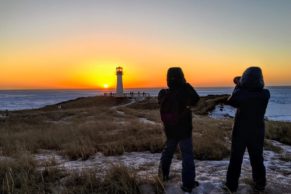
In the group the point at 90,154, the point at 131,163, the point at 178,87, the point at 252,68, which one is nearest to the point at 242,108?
the point at 252,68

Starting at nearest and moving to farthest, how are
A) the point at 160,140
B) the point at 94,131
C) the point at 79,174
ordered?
the point at 79,174
the point at 160,140
the point at 94,131

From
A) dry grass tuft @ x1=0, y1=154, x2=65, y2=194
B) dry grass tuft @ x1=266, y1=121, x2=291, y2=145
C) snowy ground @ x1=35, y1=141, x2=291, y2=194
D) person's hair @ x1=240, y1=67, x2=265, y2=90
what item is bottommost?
dry grass tuft @ x1=266, y1=121, x2=291, y2=145

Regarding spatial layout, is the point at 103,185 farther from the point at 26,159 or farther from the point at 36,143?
the point at 36,143

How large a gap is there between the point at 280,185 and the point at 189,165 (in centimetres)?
172

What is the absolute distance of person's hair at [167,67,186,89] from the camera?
14.3ft

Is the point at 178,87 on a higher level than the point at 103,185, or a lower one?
higher

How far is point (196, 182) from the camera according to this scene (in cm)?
464

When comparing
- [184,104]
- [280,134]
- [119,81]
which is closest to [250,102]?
[184,104]

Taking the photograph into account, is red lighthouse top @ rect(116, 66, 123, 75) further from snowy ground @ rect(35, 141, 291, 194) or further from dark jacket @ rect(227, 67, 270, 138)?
dark jacket @ rect(227, 67, 270, 138)

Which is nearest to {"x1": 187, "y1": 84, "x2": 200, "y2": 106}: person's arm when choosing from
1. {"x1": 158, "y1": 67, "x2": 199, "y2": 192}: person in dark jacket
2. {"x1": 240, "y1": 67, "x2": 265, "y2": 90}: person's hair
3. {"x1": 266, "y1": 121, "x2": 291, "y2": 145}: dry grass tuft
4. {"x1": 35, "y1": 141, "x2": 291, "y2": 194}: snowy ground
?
{"x1": 158, "y1": 67, "x2": 199, "y2": 192}: person in dark jacket

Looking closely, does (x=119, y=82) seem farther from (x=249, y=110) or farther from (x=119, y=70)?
(x=249, y=110)

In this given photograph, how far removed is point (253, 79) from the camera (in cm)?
421

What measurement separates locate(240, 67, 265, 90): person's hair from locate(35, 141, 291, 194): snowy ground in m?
1.71

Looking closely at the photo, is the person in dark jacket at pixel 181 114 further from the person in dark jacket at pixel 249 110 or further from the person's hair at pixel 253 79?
the person's hair at pixel 253 79
